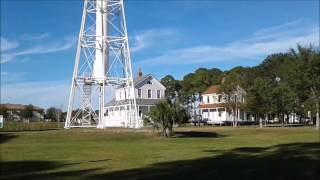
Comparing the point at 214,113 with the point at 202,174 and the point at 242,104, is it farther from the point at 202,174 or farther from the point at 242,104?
the point at 202,174

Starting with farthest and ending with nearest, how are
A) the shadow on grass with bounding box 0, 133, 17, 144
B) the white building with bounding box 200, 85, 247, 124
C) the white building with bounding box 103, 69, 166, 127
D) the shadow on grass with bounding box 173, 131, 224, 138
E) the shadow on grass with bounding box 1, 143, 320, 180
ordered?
the white building with bounding box 103, 69, 166, 127, the white building with bounding box 200, 85, 247, 124, the shadow on grass with bounding box 173, 131, 224, 138, the shadow on grass with bounding box 0, 133, 17, 144, the shadow on grass with bounding box 1, 143, 320, 180


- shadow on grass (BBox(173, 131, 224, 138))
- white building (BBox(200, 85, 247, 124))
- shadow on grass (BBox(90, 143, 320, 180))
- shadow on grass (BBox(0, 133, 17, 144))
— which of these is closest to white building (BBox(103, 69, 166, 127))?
white building (BBox(200, 85, 247, 124))

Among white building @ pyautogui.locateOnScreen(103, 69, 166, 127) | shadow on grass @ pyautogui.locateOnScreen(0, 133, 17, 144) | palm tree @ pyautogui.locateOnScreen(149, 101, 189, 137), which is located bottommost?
shadow on grass @ pyautogui.locateOnScreen(0, 133, 17, 144)

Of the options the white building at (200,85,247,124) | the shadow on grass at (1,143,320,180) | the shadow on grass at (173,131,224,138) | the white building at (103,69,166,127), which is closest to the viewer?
the shadow on grass at (1,143,320,180)

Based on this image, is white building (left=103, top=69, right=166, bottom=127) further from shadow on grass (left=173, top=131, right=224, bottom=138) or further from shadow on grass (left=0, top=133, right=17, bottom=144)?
shadow on grass (left=0, top=133, right=17, bottom=144)

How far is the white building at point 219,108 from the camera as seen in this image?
83.8 metres

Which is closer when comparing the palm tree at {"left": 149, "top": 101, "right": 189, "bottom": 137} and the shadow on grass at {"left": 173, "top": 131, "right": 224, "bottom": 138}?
the palm tree at {"left": 149, "top": 101, "right": 189, "bottom": 137}

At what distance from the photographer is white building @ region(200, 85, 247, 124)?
83.8 metres

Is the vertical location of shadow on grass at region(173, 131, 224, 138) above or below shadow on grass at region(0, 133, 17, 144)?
below

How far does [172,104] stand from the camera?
51531 mm

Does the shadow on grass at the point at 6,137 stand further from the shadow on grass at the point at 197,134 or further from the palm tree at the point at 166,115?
the shadow on grass at the point at 197,134

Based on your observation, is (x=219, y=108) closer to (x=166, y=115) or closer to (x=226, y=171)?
(x=166, y=115)

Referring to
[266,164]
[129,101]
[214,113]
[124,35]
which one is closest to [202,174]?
[266,164]

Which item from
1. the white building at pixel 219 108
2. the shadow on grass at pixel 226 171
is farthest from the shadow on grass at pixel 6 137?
the white building at pixel 219 108
